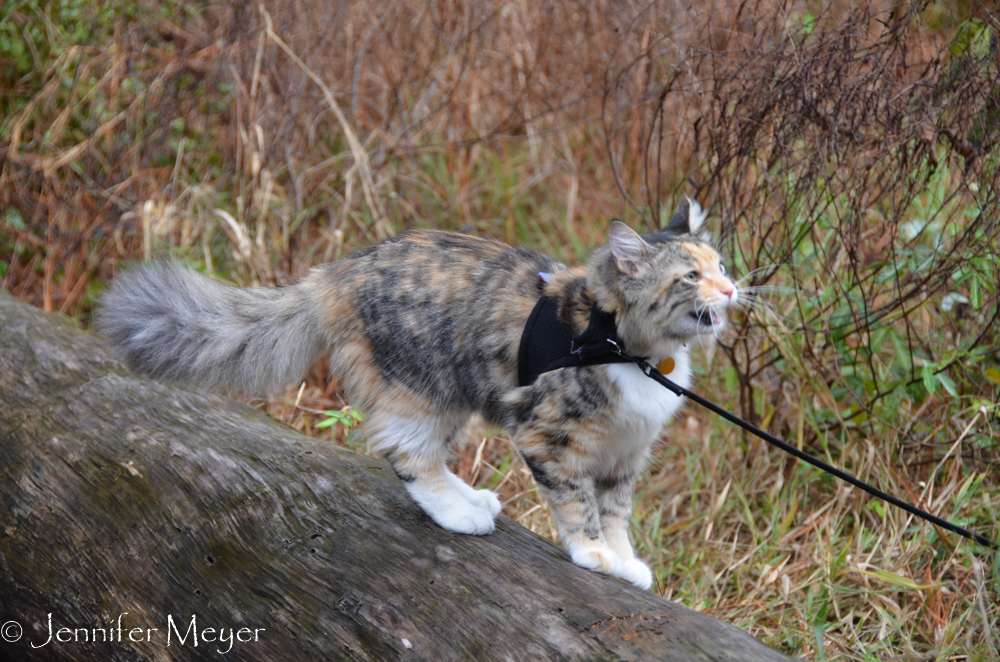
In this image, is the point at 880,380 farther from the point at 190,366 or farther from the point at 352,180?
the point at 352,180

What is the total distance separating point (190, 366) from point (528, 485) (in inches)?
73.5

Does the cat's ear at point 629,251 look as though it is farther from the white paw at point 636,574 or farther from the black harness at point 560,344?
the white paw at point 636,574

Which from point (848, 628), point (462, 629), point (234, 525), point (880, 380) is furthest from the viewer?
point (880, 380)

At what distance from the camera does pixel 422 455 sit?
108 inches

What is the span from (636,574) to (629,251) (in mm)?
A: 1093

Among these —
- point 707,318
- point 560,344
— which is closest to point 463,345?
point 560,344

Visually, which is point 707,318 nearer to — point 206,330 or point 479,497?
point 479,497

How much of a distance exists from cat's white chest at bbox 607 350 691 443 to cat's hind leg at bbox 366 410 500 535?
1.90 feet

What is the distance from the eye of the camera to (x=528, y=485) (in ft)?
12.8

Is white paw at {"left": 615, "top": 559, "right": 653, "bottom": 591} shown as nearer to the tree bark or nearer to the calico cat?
the calico cat

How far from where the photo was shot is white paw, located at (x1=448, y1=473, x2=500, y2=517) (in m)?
2.83

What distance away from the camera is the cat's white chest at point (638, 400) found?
2494mm

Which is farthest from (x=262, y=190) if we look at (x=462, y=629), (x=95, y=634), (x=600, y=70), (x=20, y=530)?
(x=462, y=629)


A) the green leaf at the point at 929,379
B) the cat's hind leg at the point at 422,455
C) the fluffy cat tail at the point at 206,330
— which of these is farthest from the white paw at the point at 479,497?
the green leaf at the point at 929,379
